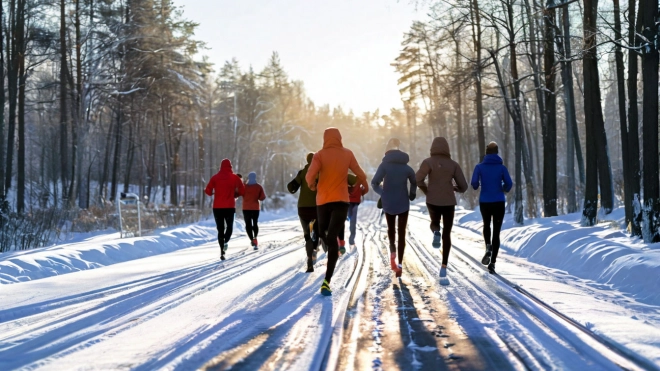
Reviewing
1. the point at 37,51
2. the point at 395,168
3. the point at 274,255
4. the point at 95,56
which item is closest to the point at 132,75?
the point at 95,56

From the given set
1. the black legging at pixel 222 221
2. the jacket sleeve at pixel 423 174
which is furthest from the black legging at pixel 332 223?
the black legging at pixel 222 221

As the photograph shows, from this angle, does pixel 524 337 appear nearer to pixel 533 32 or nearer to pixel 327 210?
pixel 327 210

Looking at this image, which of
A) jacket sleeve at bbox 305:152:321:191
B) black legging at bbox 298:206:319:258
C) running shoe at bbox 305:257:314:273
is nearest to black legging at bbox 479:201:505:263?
black legging at bbox 298:206:319:258

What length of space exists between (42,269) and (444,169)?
23.9ft

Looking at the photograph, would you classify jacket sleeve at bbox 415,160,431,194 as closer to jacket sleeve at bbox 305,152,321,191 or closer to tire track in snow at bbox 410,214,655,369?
tire track in snow at bbox 410,214,655,369

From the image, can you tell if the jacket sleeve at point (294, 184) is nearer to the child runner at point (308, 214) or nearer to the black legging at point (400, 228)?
the child runner at point (308, 214)

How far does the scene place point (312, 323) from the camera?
5.87 m

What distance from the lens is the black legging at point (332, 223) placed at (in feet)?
25.1

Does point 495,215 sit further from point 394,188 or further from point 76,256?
point 76,256

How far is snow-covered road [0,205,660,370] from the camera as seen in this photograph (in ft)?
15.0

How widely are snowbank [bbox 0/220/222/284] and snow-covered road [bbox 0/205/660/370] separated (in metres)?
0.88

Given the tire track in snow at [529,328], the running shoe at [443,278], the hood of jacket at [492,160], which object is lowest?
the tire track in snow at [529,328]

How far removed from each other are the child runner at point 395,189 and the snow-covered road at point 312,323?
677mm

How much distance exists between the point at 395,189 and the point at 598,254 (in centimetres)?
379
